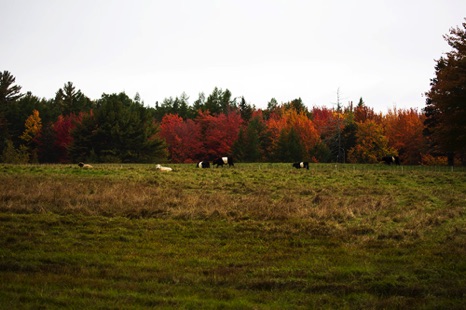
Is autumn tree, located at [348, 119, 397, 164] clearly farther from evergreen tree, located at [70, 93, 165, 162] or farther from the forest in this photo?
→ evergreen tree, located at [70, 93, 165, 162]

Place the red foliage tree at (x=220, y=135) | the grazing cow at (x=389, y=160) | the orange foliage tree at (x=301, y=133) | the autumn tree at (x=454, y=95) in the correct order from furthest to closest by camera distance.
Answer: the red foliage tree at (x=220, y=135) < the orange foliage tree at (x=301, y=133) < the grazing cow at (x=389, y=160) < the autumn tree at (x=454, y=95)

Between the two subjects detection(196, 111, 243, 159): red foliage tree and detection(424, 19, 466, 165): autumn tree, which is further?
detection(196, 111, 243, 159): red foliage tree

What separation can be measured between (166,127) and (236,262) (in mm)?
81268

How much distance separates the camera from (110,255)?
10344 millimetres

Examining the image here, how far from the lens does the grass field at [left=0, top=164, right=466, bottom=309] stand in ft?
25.0

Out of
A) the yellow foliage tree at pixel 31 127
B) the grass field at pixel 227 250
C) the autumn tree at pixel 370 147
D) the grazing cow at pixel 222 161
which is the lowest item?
the grass field at pixel 227 250

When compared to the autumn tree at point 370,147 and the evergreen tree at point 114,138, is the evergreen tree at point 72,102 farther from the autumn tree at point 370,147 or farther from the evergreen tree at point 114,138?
the autumn tree at point 370,147

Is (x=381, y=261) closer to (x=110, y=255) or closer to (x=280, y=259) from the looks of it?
(x=280, y=259)

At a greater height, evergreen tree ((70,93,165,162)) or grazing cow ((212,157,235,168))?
evergreen tree ((70,93,165,162))

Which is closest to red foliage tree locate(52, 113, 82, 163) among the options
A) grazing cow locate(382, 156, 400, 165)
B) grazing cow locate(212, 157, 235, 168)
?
grazing cow locate(212, 157, 235, 168)

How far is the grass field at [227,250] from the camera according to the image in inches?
300

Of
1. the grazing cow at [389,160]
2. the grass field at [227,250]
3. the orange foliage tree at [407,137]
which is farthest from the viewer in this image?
the orange foliage tree at [407,137]

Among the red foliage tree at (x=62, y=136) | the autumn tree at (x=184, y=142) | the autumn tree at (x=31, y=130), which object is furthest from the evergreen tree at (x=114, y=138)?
the autumn tree at (x=31, y=130)

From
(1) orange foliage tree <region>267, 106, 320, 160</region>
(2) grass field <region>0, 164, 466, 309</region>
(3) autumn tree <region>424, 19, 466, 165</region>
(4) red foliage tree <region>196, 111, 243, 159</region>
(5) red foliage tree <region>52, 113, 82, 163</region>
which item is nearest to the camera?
(2) grass field <region>0, 164, 466, 309</region>
